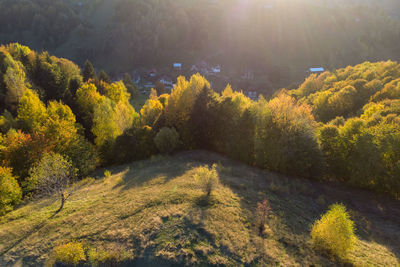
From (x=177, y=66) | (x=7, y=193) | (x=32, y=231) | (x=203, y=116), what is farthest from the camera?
(x=177, y=66)

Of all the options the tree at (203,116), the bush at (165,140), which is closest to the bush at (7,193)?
the bush at (165,140)

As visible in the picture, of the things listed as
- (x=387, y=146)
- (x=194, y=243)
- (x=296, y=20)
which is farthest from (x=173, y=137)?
(x=296, y=20)

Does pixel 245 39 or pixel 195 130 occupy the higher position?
pixel 245 39

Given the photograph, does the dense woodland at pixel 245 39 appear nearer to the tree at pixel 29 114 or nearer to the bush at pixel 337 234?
the tree at pixel 29 114

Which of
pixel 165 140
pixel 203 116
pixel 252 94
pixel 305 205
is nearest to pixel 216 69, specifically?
pixel 252 94

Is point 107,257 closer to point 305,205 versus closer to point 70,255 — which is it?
point 70,255

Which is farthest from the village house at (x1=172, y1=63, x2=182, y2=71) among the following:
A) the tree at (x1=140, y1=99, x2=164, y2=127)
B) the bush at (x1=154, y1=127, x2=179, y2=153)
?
the bush at (x1=154, y1=127, x2=179, y2=153)
